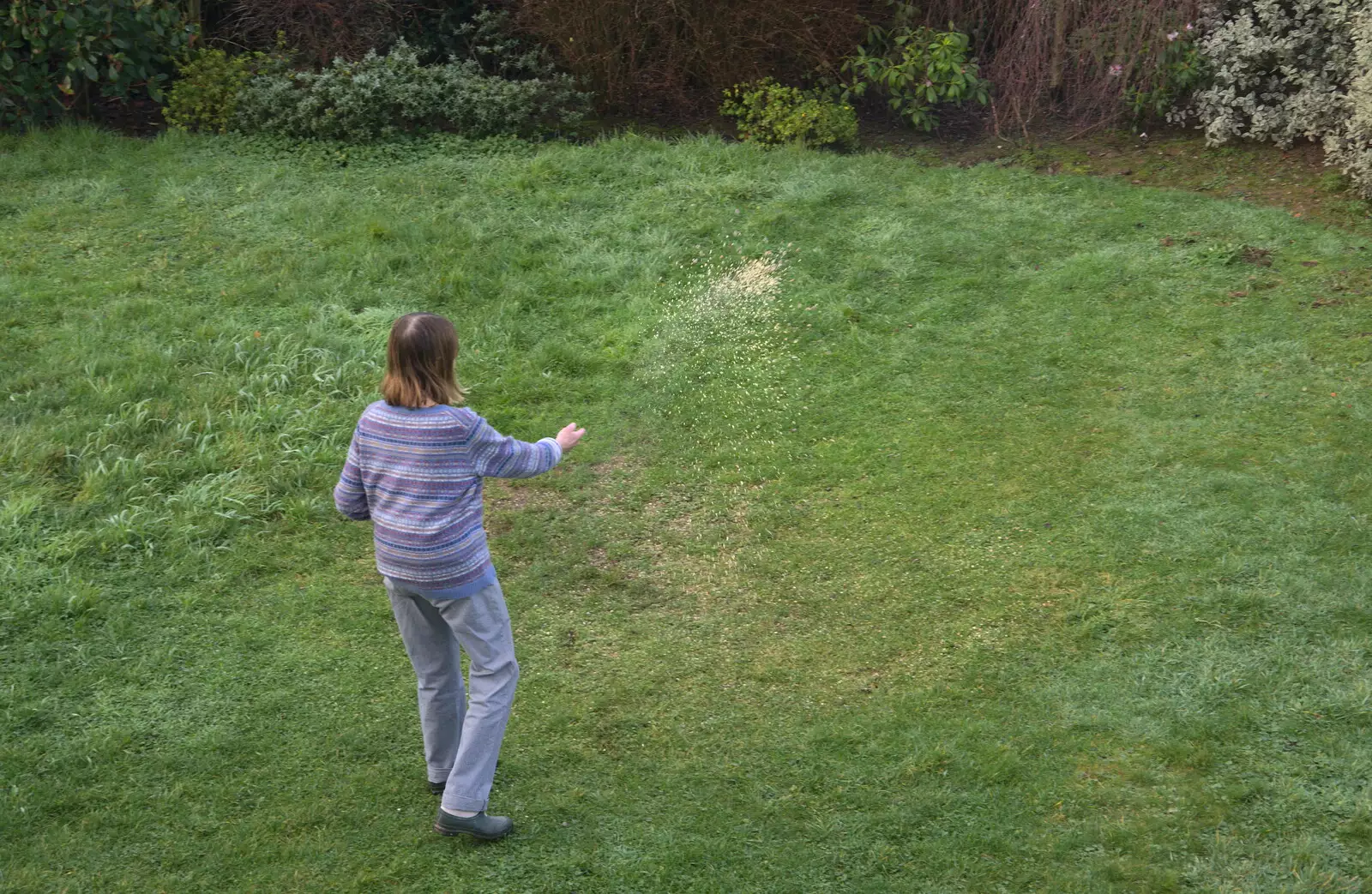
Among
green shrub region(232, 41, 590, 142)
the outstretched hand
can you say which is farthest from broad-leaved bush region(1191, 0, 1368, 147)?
the outstretched hand

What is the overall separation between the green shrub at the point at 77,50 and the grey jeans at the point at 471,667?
26.3ft

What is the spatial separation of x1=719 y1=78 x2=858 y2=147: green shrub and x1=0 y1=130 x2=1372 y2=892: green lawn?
31.7 inches

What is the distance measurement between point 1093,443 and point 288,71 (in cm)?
743

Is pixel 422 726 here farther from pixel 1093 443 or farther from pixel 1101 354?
pixel 1101 354

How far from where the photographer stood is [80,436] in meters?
6.26

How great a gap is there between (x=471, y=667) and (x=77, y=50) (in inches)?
328

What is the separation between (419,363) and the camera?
3.64 metres

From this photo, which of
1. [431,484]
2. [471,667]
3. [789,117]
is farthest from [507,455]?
[789,117]

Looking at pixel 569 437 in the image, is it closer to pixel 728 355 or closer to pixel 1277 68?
pixel 728 355

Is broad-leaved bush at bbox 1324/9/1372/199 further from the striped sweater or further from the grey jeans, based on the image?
the grey jeans

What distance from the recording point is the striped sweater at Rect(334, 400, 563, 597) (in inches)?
144

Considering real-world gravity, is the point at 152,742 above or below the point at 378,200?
below

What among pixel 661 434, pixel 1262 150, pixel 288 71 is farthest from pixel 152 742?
pixel 1262 150

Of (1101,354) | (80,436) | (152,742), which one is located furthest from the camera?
(1101,354)
